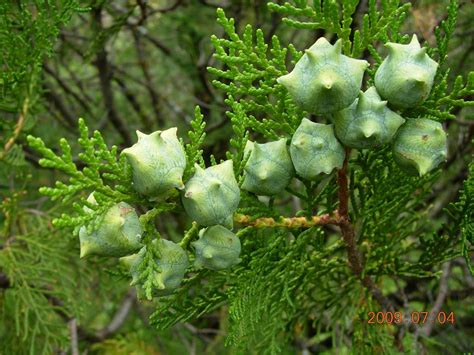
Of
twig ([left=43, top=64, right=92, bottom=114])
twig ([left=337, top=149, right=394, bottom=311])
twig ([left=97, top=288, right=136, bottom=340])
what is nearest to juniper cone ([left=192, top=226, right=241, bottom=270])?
twig ([left=337, top=149, right=394, bottom=311])

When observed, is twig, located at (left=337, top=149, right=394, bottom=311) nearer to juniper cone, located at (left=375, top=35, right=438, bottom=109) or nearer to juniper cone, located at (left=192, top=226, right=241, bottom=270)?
juniper cone, located at (left=375, top=35, right=438, bottom=109)

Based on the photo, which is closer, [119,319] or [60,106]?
[119,319]

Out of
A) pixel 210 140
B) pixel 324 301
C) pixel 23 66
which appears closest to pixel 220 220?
pixel 324 301

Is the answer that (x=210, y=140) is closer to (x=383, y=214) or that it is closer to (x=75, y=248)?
(x=75, y=248)

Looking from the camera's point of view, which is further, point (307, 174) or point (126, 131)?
point (126, 131)

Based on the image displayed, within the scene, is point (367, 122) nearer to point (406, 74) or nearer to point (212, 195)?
point (406, 74)

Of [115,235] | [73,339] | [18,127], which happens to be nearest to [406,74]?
[115,235]
